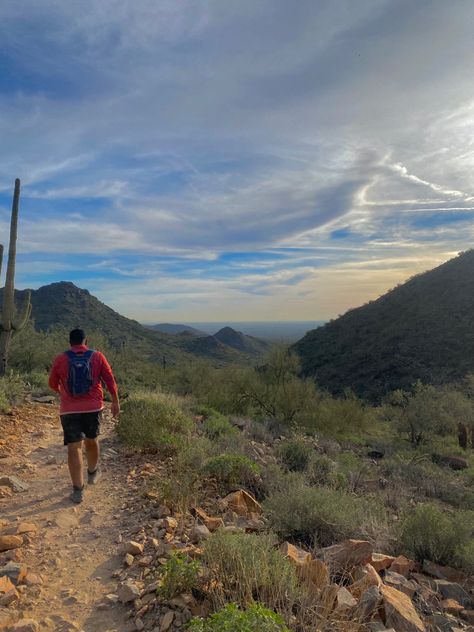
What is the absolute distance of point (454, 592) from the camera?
13.2ft

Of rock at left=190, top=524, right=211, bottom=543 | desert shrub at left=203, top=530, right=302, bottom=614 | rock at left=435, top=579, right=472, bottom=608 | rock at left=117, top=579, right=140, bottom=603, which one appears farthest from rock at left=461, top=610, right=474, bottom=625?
rock at left=117, top=579, right=140, bottom=603

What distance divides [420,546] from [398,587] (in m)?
1.14

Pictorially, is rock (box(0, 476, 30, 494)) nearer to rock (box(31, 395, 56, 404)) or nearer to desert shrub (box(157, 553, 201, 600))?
desert shrub (box(157, 553, 201, 600))

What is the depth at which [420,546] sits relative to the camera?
4.70 meters

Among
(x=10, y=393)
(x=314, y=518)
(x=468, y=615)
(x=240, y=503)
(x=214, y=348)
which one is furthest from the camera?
(x=214, y=348)

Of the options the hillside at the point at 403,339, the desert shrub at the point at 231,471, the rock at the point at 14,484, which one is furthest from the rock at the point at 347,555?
the hillside at the point at 403,339

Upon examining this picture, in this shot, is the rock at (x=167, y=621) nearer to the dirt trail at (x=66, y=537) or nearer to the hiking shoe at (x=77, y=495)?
the dirt trail at (x=66, y=537)

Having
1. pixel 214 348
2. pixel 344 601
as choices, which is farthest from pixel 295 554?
pixel 214 348

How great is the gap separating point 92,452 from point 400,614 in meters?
3.93

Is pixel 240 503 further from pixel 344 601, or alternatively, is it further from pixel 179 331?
pixel 179 331

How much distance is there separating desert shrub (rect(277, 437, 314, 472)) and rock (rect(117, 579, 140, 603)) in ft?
18.5

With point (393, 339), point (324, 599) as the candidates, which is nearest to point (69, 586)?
point (324, 599)

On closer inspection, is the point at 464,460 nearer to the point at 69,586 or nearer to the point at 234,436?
the point at 234,436

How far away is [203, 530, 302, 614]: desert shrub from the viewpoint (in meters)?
3.02
